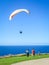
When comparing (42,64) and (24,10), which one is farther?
(24,10)

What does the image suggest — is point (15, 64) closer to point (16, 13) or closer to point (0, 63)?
point (0, 63)

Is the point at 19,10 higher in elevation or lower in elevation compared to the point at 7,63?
higher

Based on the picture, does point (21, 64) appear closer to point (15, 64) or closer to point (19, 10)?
point (15, 64)

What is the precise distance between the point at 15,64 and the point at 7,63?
112 cm

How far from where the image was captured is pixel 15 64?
75.3 ft

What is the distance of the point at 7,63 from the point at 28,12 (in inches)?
233

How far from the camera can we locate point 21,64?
22891mm

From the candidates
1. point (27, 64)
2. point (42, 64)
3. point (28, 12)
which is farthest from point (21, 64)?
point (28, 12)

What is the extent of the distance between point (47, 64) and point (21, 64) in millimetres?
2693

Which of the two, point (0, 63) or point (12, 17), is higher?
point (12, 17)

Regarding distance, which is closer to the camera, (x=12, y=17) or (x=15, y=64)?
(x=15, y=64)

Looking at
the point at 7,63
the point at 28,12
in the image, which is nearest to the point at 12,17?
the point at 28,12

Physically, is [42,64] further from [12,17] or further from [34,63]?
[12,17]

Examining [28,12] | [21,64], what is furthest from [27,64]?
[28,12]
